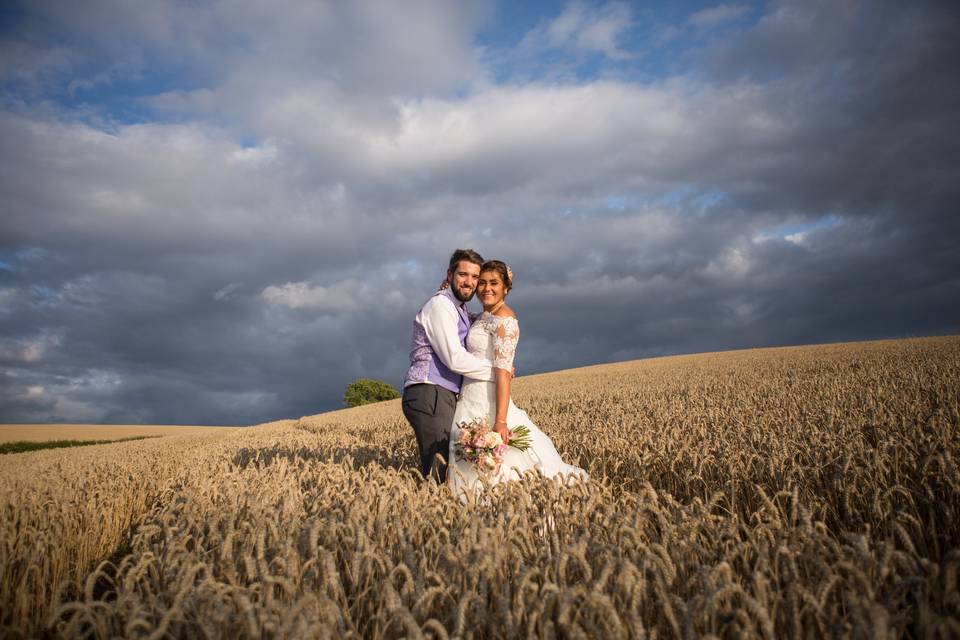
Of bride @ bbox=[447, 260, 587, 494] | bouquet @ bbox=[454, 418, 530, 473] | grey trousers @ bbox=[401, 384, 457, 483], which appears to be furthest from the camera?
grey trousers @ bbox=[401, 384, 457, 483]

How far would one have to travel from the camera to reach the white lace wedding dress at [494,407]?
5.03 meters

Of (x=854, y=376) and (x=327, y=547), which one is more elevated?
(x=854, y=376)

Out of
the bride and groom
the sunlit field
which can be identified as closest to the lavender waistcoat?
the bride and groom

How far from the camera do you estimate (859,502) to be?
3.83 m

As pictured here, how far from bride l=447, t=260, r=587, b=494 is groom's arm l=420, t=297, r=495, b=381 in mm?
148

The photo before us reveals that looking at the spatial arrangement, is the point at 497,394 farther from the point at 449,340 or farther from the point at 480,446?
the point at 449,340

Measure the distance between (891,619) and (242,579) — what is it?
10.6 feet

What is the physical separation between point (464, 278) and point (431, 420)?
1.65m

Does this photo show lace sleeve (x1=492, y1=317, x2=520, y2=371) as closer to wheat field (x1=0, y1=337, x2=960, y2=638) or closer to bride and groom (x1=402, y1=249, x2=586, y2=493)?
bride and groom (x1=402, y1=249, x2=586, y2=493)

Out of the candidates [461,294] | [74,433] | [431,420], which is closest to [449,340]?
[461,294]

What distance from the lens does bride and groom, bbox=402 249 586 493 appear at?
518 centimetres

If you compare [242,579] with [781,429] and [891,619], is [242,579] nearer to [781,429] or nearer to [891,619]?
[891,619]

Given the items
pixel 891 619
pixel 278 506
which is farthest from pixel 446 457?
pixel 891 619

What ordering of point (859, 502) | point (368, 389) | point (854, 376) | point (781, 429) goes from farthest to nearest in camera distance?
point (368, 389)
point (854, 376)
point (781, 429)
point (859, 502)
